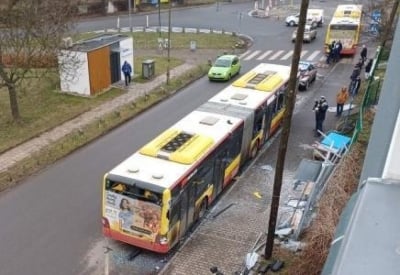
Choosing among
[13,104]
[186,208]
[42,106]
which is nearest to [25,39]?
[13,104]

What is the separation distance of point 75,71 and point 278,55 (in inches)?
670

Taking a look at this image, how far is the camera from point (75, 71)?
25.7m

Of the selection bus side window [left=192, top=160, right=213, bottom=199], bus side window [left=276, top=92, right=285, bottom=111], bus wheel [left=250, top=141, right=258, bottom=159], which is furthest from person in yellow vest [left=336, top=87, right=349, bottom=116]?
bus side window [left=192, top=160, right=213, bottom=199]

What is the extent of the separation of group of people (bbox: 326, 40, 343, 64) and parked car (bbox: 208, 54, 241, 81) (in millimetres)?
7470

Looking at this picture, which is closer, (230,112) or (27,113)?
(230,112)

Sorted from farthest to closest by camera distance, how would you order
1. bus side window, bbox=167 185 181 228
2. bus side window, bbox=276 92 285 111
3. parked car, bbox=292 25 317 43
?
1. parked car, bbox=292 25 317 43
2. bus side window, bbox=276 92 285 111
3. bus side window, bbox=167 185 181 228

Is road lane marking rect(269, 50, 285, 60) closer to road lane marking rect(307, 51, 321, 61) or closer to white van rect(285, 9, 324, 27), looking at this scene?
road lane marking rect(307, 51, 321, 61)

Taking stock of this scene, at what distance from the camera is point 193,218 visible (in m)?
14.1

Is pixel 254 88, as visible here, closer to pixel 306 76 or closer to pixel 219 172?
pixel 219 172

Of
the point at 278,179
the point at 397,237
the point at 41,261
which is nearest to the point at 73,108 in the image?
the point at 41,261

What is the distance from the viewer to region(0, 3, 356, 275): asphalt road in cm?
1304

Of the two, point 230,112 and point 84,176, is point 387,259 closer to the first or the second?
point 230,112

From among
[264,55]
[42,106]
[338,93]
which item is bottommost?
[42,106]

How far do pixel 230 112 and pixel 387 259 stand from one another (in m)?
13.4
